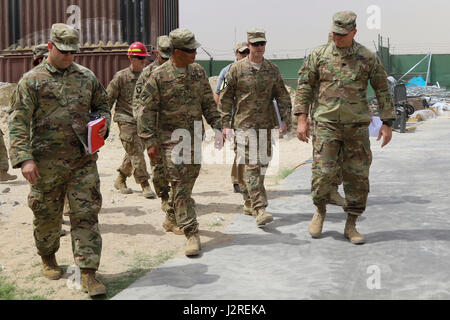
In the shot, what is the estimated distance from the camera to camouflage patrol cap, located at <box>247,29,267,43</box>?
555 centimetres

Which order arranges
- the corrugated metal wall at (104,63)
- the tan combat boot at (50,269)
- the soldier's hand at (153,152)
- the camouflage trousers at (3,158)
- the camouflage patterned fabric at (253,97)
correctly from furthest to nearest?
Result: the corrugated metal wall at (104,63), the camouflage trousers at (3,158), the camouflage patterned fabric at (253,97), the soldier's hand at (153,152), the tan combat boot at (50,269)

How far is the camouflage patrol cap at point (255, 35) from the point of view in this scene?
18.2 ft

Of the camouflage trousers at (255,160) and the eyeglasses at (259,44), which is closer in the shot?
the camouflage trousers at (255,160)

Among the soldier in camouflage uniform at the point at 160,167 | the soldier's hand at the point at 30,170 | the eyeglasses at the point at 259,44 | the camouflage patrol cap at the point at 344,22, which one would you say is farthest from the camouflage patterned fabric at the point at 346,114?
the soldier's hand at the point at 30,170

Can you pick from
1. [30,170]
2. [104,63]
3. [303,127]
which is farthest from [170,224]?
[104,63]

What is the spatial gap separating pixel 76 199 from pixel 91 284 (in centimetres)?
60

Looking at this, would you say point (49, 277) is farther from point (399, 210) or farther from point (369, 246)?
point (399, 210)

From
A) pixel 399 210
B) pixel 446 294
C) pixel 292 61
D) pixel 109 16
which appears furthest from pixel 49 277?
pixel 292 61

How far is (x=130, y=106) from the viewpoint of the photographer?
7.21 metres

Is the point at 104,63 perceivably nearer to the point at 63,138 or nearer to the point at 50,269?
the point at 50,269

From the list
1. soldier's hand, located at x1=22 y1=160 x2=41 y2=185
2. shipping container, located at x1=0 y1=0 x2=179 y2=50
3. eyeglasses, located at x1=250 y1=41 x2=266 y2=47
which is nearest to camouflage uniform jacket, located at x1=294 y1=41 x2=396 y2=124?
eyeglasses, located at x1=250 y1=41 x2=266 y2=47

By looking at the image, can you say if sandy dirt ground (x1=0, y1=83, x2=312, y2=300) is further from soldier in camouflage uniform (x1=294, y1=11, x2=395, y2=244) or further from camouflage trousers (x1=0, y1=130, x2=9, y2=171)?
soldier in camouflage uniform (x1=294, y1=11, x2=395, y2=244)

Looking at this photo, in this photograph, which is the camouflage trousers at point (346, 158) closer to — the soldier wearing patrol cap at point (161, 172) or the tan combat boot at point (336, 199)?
the tan combat boot at point (336, 199)

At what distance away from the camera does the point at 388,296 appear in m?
3.32
